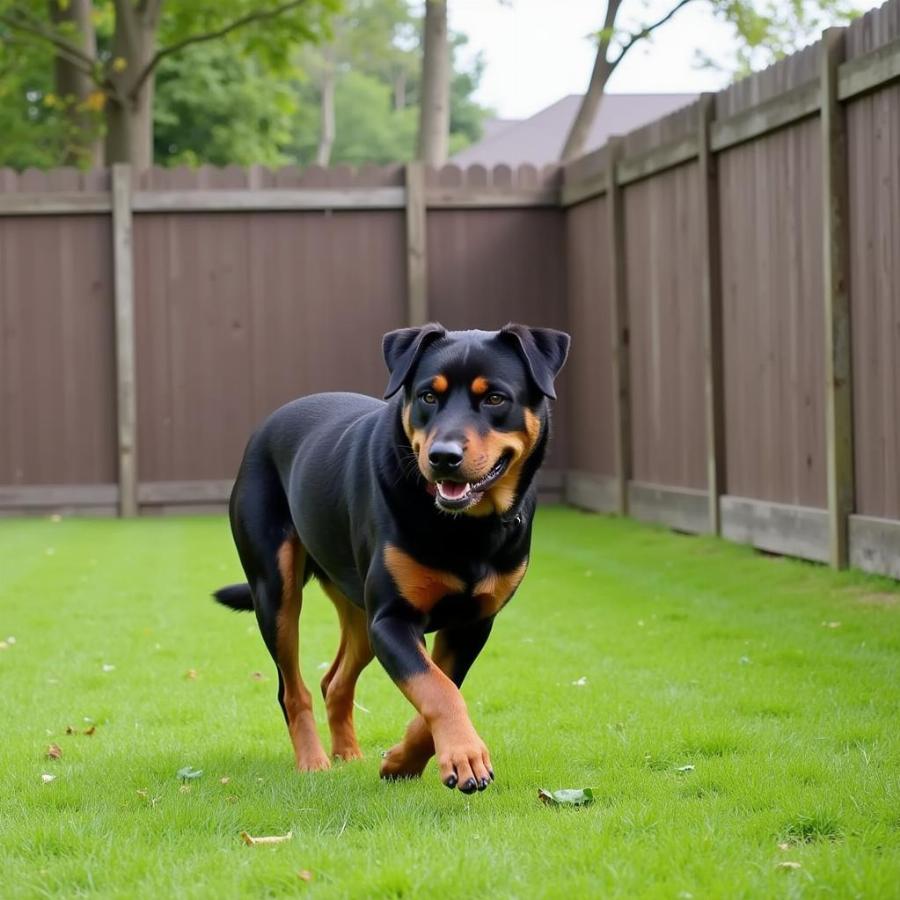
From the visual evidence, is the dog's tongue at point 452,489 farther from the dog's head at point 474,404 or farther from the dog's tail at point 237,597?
the dog's tail at point 237,597

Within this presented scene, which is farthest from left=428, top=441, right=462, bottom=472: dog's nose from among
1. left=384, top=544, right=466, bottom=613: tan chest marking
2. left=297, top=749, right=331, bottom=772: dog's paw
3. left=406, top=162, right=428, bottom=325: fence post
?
left=406, top=162, right=428, bottom=325: fence post

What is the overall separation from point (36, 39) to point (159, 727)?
1682 centimetres

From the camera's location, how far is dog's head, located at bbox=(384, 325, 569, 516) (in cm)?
438

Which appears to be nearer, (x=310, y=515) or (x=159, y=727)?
(x=310, y=515)

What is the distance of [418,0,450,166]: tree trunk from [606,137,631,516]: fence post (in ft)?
25.9

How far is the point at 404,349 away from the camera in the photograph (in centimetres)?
482

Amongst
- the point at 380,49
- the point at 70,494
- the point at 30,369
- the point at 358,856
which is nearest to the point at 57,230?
the point at 30,369

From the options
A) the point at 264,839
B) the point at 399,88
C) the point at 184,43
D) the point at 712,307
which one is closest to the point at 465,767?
the point at 264,839

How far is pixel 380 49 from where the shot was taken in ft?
162

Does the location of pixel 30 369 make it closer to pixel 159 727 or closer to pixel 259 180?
pixel 259 180

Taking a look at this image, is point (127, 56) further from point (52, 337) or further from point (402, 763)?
point (402, 763)

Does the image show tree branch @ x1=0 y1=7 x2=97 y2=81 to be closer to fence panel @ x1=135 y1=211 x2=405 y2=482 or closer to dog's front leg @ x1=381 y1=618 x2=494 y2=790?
fence panel @ x1=135 y1=211 x2=405 y2=482

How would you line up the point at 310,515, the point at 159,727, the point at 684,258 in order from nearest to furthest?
1. the point at 310,515
2. the point at 159,727
3. the point at 684,258

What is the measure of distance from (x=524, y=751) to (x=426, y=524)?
2.93 ft
